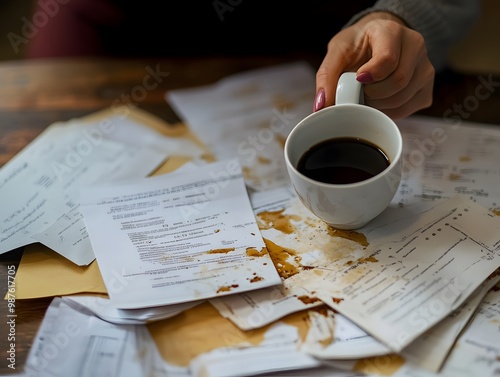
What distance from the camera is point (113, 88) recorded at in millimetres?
987

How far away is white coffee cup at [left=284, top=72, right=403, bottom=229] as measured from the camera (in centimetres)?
61

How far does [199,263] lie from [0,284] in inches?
10.4

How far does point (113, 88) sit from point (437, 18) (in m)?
0.56

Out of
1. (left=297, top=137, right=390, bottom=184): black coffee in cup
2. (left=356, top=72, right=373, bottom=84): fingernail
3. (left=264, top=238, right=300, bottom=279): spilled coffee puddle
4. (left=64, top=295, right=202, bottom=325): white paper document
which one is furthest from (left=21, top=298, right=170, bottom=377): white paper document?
(left=356, top=72, right=373, bottom=84): fingernail

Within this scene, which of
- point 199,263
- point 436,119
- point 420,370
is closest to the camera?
point 420,370

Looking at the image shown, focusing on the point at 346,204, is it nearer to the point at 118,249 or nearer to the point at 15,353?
the point at 118,249

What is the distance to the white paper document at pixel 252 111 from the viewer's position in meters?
0.88

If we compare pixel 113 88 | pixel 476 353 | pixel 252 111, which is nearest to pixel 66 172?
pixel 113 88

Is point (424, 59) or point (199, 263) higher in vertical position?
point (424, 59)

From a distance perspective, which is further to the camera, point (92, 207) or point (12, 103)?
point (12, 103)

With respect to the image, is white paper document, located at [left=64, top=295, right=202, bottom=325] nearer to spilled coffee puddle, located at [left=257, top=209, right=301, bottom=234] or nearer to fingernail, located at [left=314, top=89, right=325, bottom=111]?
spilled coffee puddle, located at [left=257, top=209, right=301, bottom=234]

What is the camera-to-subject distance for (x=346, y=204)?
62cm

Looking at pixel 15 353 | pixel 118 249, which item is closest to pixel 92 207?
pixel 118 249

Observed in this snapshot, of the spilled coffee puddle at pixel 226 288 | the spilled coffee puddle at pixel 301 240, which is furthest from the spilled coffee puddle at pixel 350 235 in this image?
the spilled coffee puddle at pixel 226 288
